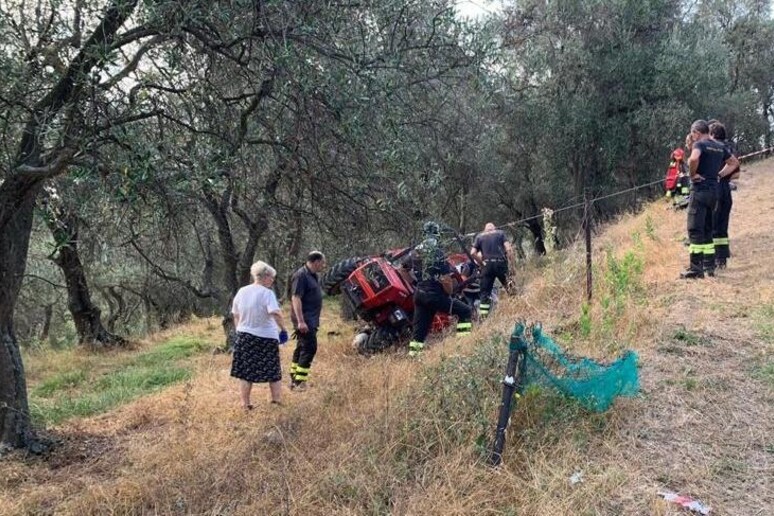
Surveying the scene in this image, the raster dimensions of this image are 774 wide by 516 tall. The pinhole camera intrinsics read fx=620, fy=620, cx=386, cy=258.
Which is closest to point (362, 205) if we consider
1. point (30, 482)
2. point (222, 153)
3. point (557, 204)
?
point (222, 153)

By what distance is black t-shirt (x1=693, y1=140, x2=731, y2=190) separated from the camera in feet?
23.8

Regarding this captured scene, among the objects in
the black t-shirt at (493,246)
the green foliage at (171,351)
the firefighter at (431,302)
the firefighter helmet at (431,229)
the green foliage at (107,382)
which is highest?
the firefighter helmet at (431,229)

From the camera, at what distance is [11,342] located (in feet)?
17.9

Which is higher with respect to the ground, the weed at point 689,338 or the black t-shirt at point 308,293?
the black t-shirt at point 308,293

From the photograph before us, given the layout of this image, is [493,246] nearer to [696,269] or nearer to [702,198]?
[696,269]

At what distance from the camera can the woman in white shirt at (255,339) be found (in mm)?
6180

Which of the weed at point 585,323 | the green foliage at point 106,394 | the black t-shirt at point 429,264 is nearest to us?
the black t-shirt at point 429,264

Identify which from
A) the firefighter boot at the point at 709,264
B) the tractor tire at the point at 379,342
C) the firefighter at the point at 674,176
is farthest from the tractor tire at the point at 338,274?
the firefighter at the point at 674,176

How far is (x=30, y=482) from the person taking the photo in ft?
15.6

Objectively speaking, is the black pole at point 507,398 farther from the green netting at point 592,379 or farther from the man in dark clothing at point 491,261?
the man in dark clothing at point 491,261

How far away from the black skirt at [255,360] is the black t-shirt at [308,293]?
983mm

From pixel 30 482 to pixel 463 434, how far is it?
3.37 metres

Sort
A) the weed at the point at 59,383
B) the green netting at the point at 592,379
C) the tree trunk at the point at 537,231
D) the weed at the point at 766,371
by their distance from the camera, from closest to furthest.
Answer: the green netting at the point at 592,379 → the weed at the point at 766,371 → the weed at the point at 59,383 → the tree trunk at the point at 537,231

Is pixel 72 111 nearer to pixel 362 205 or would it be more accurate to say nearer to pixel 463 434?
pixel 362 205
